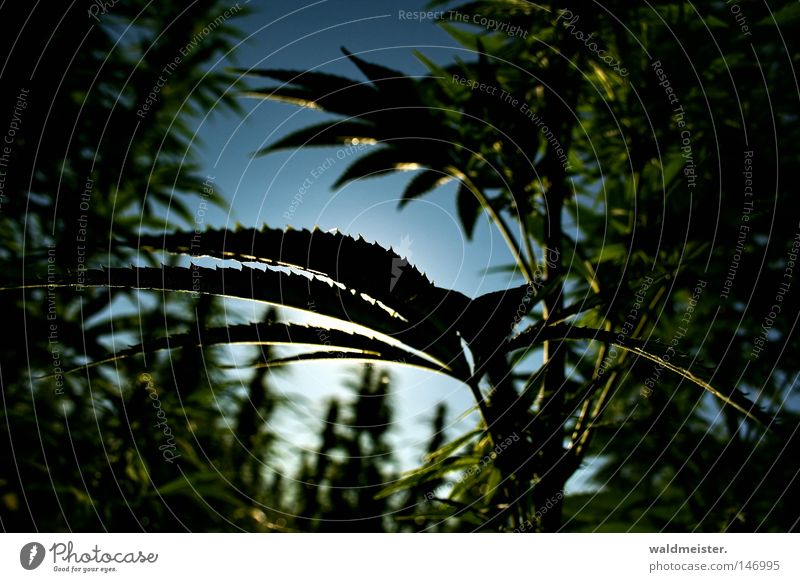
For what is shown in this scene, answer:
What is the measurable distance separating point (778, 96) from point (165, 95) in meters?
2.58

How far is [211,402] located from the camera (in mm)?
2871

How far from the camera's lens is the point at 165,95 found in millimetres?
2701

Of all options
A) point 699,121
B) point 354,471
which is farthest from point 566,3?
point 354,471

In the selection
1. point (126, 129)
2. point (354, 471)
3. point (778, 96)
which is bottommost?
point (354, 471)

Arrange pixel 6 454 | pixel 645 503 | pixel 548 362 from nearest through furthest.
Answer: pixel 548 362 < pixel 645 503 < pixel 6 454

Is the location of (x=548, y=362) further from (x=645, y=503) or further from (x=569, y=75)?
(x=645, y=503)

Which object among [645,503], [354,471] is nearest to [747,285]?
[645,503]

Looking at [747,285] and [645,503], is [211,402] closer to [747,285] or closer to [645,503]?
[645,503]

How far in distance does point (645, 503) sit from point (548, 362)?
127cm

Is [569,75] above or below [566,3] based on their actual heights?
below
